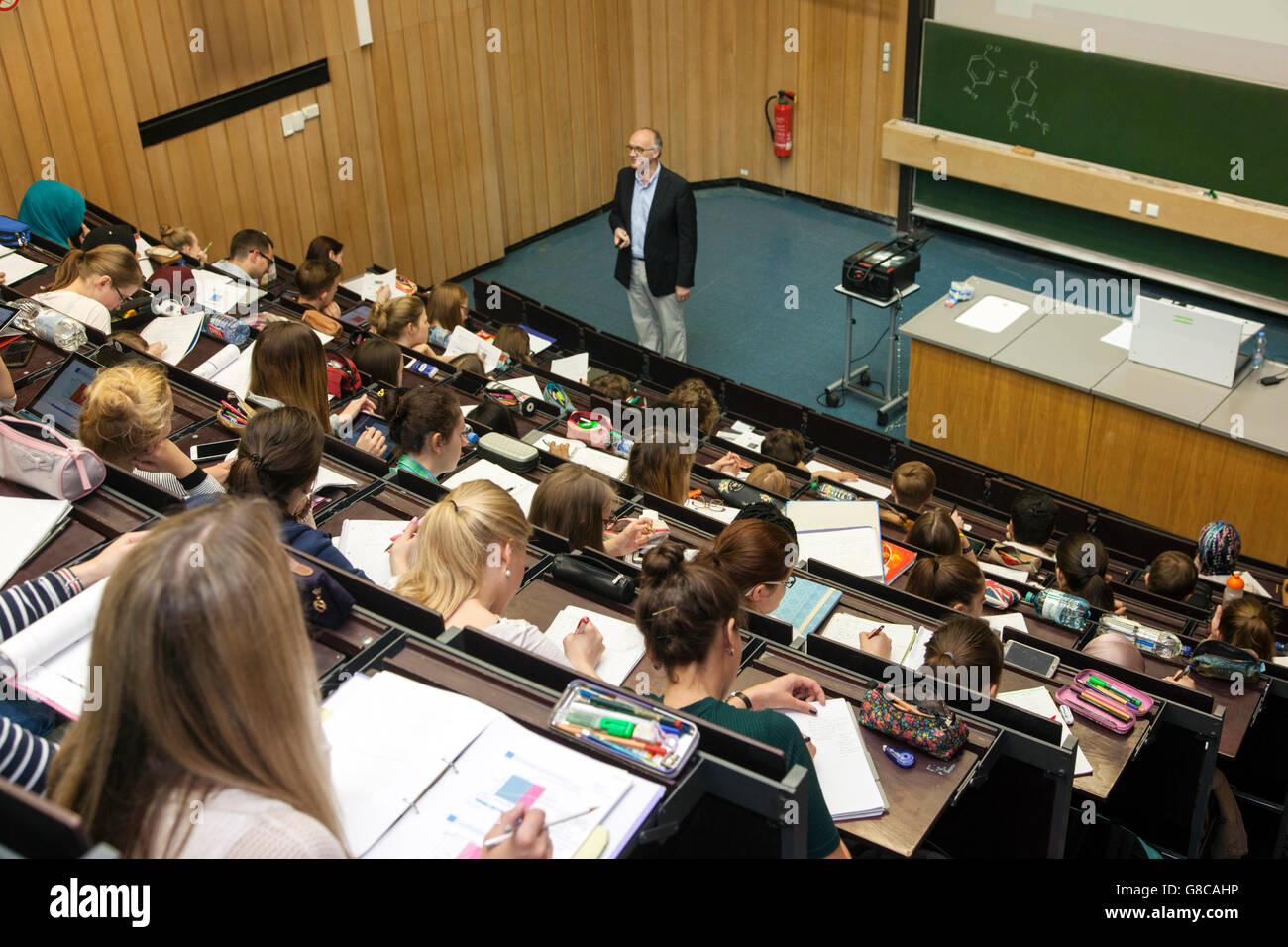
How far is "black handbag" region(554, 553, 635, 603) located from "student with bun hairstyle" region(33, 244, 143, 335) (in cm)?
278

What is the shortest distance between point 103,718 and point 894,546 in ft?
12.1

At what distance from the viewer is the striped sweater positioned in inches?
73.7

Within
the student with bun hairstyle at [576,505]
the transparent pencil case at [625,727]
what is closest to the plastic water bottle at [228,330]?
the student with bun hairstyle at [576,505]

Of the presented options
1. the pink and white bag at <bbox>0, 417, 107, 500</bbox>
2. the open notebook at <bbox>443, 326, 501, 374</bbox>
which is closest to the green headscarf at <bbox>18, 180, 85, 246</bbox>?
the open notebook at <bbox>443, 326, 501, 374</bbox>

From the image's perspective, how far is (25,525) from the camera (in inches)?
110

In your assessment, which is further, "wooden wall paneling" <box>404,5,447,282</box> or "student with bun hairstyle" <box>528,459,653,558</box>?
"wooden wall paneling" <box>404,5,447,282</box>

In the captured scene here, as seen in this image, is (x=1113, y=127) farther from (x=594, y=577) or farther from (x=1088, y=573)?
(x=594, y=577)

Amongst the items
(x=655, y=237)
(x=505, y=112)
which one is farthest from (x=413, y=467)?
(x=505, y=112)

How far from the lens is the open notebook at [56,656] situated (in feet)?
7.17

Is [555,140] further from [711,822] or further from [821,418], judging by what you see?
[711,822]

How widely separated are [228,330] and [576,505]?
2.51 m

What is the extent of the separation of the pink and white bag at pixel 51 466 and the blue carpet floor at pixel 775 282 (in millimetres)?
5653

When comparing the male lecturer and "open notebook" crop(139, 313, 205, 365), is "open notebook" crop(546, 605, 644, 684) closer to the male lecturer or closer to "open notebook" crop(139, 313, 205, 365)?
"open notebook" crop(139, 313, 205, 365)
